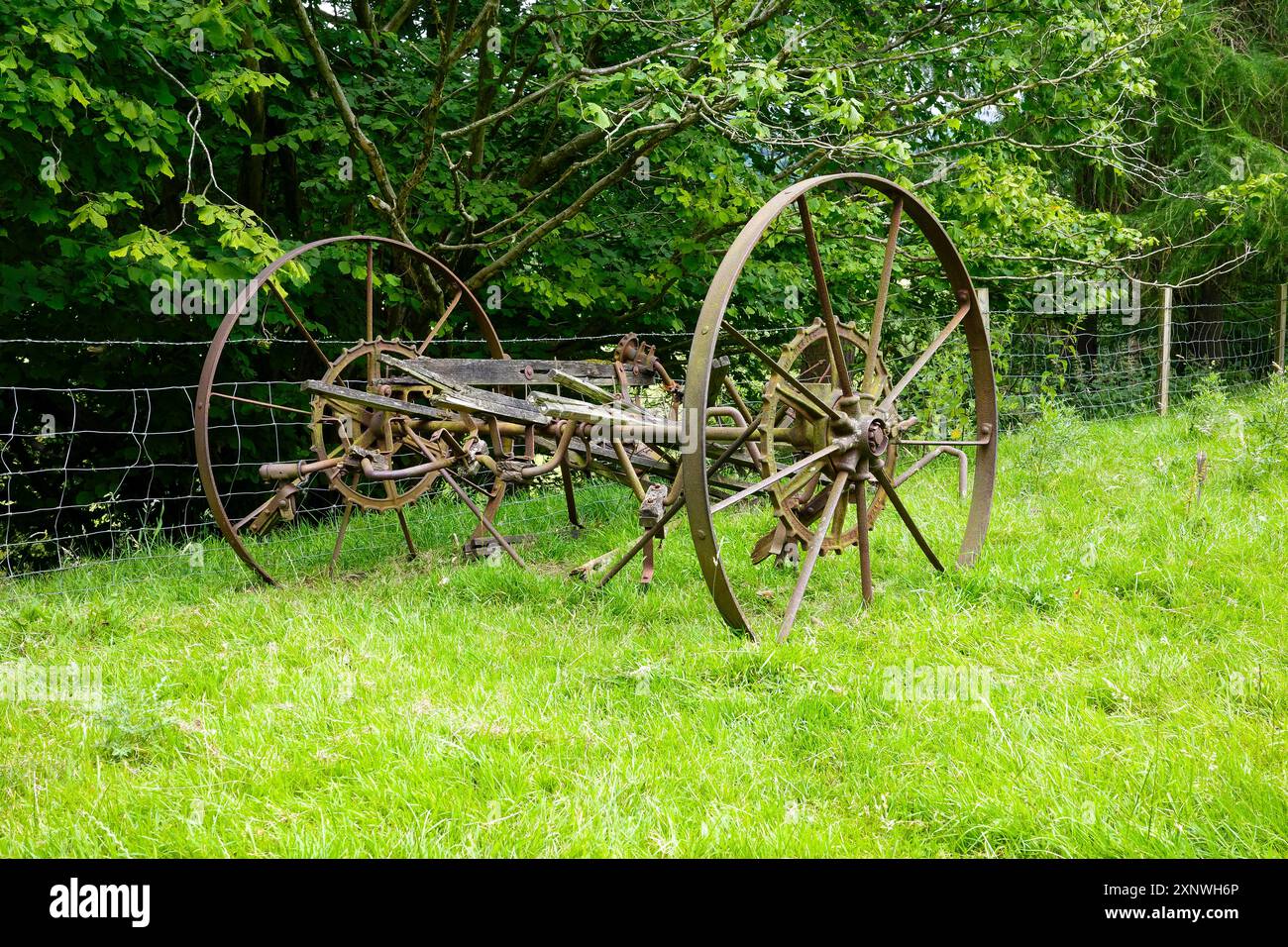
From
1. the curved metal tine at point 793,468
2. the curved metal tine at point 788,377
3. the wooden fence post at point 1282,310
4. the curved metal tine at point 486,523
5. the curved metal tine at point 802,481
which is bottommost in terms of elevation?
the curved metal tine at point 486,523

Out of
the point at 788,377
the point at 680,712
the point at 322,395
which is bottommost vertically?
the point at 680,712

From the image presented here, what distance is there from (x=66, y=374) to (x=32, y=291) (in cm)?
141

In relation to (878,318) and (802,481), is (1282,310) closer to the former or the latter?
(878,318)

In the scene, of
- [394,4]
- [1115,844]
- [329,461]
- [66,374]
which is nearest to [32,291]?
[66,374]

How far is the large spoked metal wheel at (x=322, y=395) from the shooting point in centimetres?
474

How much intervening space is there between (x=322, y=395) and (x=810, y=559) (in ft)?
8.47

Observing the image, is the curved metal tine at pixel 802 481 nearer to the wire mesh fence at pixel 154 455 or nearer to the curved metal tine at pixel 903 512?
the curved metal tine at pixel 903 512

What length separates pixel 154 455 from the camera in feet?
24.5

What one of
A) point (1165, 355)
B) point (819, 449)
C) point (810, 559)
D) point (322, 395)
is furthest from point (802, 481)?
point (1165, 355)

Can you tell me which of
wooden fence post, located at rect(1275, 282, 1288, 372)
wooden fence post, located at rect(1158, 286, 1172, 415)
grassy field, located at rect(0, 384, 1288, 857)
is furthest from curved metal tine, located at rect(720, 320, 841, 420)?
wooden fence post, located at rect(1275, 282, 1288, 372)

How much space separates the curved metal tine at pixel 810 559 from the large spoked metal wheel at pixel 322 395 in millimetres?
1943

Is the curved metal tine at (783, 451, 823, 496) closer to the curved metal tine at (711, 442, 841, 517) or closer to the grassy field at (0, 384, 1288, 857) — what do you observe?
the curved metal tine at (711, 442, 841, 517)

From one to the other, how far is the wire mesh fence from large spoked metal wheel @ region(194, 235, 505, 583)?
118mm

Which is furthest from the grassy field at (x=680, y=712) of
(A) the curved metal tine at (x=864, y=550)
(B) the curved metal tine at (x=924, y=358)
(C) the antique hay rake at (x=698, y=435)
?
(B) the curved metal tine at (x=924, y=358)
